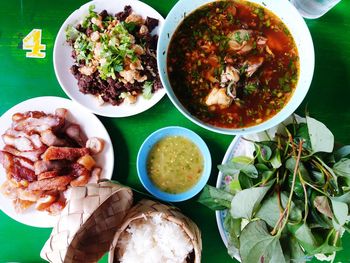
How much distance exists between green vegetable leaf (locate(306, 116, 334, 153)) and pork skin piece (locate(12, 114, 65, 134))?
4.18ft

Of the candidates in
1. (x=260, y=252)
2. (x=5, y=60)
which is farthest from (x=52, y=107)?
(x=260, y=252)

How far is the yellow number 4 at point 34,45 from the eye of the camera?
2361mm

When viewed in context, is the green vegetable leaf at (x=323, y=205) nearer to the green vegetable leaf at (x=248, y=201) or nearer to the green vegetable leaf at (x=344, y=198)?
the green vegetable leaf at (x=344, y=198)

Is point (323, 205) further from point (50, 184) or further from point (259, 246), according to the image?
point (50, 184)

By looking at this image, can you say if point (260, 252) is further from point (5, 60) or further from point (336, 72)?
point (5, 60)

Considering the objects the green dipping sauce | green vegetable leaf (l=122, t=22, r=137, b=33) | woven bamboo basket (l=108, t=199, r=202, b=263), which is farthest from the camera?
the green dipping sauce

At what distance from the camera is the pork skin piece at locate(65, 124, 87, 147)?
2279mm

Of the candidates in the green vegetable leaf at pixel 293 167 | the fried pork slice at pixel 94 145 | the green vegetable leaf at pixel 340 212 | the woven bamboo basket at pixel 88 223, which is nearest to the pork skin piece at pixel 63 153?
the fried pork slice at pixel 94 145

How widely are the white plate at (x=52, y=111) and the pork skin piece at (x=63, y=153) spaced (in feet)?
0.33

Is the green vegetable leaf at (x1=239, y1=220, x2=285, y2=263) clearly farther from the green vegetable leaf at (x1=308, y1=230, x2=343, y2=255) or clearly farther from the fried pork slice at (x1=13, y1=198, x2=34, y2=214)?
the fried pork slice at (x1=13, y1=198, x2=34, y2=214)

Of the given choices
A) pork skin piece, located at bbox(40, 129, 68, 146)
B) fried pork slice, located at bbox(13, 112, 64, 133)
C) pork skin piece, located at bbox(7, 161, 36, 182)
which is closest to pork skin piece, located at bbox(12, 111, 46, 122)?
fried pork slice, located at bbox(13, 112, 64, 133)

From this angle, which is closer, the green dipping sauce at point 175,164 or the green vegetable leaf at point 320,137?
the green vegetable leaf at point 320,137

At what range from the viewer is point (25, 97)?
7.79 feet

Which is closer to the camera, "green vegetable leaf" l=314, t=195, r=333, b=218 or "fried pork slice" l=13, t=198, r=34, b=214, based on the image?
"green vegetable leaf" l=314, t=195, r=333, b=218
